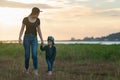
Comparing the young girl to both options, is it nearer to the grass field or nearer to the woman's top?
the grass field

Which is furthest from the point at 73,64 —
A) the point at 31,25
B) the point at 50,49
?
the point at 31,25

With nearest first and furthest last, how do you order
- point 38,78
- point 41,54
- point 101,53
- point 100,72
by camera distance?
point 38,78
point 100,72
point 101,53
point 41,54

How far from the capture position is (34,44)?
13.1 m

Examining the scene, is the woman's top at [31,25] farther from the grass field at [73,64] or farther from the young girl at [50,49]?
the grass field at [73,64]

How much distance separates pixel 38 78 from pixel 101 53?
34.5ft

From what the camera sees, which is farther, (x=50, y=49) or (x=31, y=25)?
(x=50, y=49)

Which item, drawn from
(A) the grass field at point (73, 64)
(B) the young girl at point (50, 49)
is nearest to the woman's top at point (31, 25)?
(B) the young girl at point (50, 49)

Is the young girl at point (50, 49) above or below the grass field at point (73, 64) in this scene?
above

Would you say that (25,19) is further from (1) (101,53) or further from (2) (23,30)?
(1) (101,53)

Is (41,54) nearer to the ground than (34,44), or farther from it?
nearer to the ground

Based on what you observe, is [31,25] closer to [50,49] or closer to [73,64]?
[50,49]

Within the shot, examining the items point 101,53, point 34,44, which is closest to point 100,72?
point 34,44

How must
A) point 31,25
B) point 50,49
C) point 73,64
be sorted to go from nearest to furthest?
point 31,25
point 50,49
point 73,64

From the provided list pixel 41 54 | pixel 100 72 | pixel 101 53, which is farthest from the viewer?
pixel 41 54
